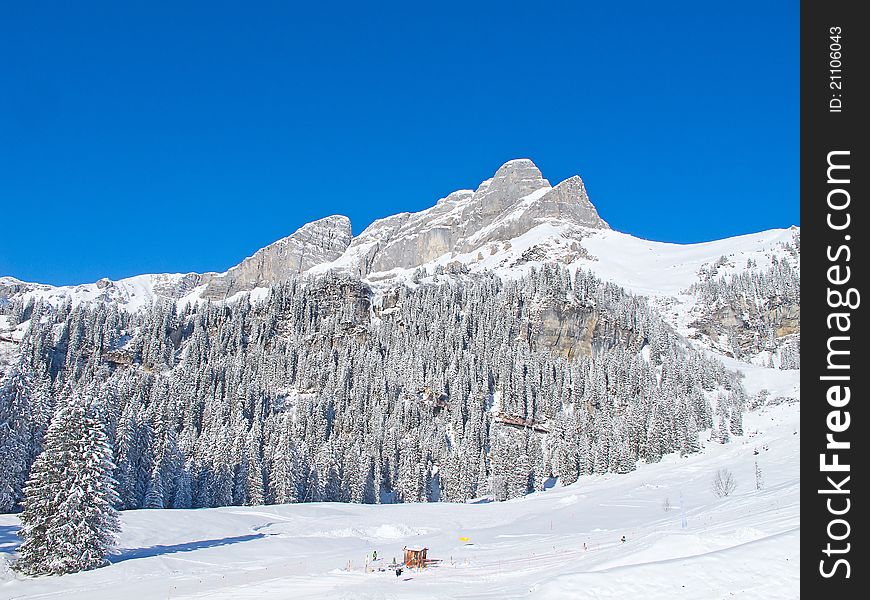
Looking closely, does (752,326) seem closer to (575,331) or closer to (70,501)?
(575,331)

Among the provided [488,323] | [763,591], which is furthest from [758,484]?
[488,323]

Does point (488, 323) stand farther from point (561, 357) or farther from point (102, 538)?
point (102, 538)

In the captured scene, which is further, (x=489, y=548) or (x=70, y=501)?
(x=489, y=548)

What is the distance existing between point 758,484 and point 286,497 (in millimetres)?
57508

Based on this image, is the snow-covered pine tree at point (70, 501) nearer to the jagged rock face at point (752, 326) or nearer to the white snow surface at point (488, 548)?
the white snow surface at point (488, 548)

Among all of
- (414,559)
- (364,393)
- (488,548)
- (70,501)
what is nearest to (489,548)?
(488,548)

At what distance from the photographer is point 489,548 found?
39938 millimetres

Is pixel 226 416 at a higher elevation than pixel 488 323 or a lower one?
lower

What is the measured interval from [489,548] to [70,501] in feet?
83.1

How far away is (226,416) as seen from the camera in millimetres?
131875

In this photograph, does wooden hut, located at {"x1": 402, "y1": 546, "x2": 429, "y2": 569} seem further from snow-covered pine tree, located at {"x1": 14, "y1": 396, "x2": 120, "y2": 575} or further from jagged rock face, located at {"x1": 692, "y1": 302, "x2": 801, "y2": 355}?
jagged rock face, located at {"x1": 692, "y1": 302, "x2": 801, "y2": 355}
